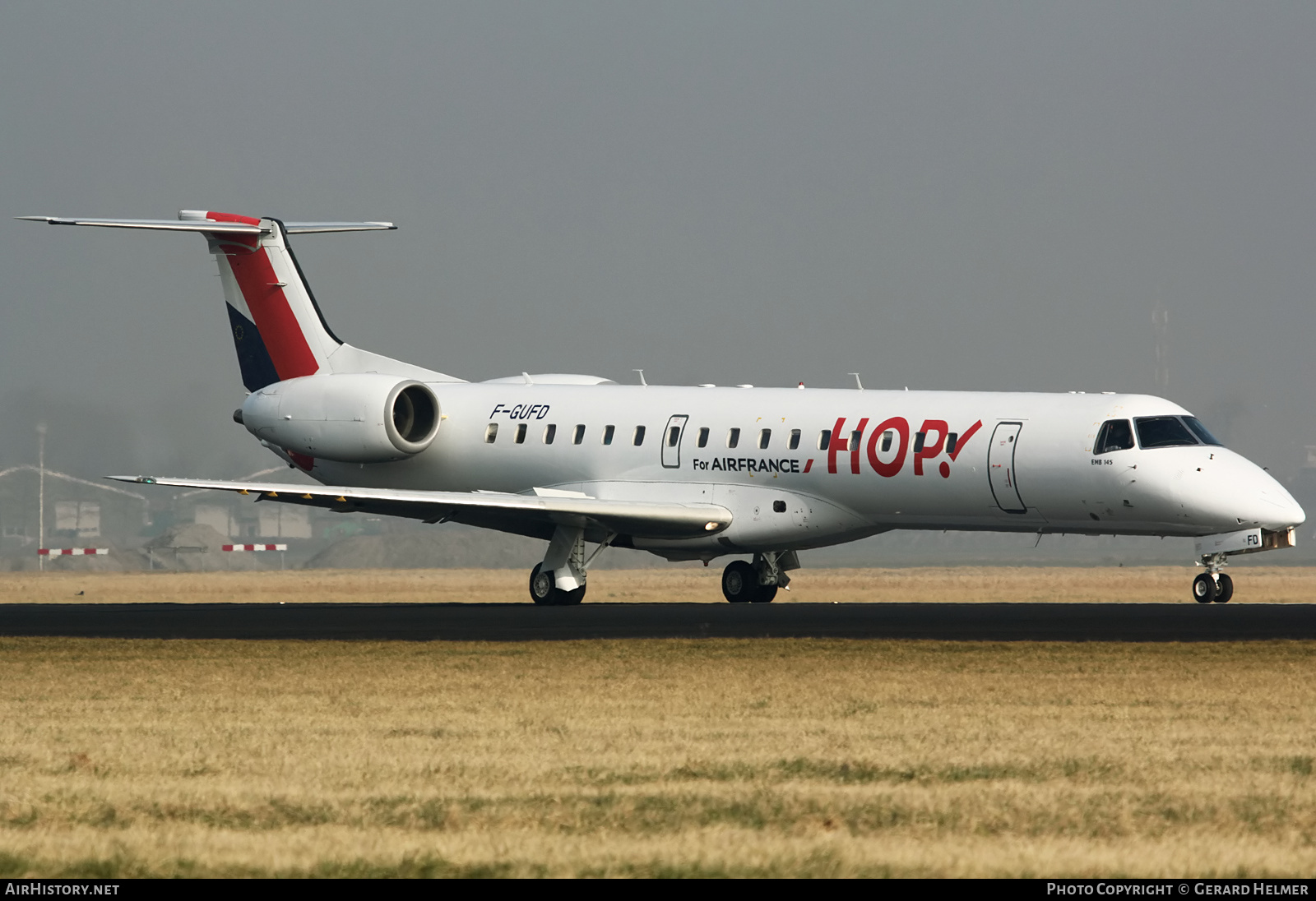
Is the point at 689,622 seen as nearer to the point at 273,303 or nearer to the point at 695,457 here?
the point at 695,457

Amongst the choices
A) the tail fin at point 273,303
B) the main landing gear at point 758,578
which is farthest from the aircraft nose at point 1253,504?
the tail fin at point 273,303

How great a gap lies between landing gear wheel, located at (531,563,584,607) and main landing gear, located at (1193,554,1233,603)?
33.7ft

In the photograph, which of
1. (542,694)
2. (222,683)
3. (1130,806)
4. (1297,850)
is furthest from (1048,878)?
(222,683)

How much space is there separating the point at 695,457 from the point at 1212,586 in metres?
8.97

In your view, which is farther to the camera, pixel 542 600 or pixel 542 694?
pixel 542 600

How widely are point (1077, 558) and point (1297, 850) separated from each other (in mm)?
83277

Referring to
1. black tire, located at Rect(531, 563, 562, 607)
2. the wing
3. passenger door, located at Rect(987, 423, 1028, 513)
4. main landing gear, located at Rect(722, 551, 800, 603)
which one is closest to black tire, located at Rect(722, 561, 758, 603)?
main landing gear, located at Rect(722, 551, 800, 603)

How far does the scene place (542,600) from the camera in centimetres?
3288

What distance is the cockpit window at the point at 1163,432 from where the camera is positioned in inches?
1129

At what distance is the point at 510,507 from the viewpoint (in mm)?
31438

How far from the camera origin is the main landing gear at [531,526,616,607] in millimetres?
32750

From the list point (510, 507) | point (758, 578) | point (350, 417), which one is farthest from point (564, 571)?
point (350, 417)

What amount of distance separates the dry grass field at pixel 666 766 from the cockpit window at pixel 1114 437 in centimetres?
955

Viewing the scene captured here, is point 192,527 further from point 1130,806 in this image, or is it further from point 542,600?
point 1130,806
